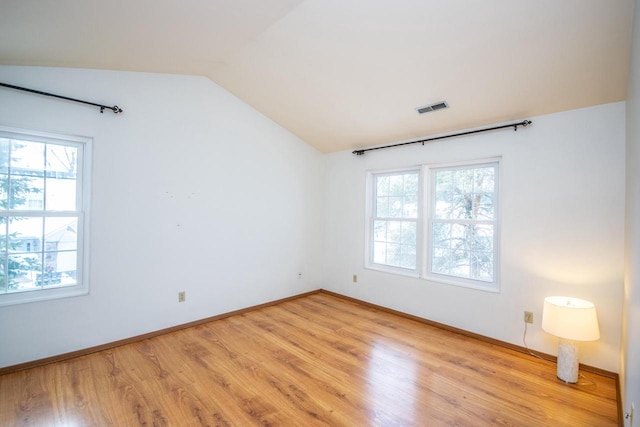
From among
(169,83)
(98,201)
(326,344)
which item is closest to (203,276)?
(98,201)

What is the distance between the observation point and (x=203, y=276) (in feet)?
11.7

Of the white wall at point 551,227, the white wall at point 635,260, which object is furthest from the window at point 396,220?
the white wall at point 635,260

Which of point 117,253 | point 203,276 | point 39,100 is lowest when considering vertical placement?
point 203,276

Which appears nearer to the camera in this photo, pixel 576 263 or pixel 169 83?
pixel 576 263

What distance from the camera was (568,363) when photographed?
94.0 inches

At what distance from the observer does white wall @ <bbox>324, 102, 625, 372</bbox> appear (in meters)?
2.48

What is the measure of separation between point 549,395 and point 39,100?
483 cm

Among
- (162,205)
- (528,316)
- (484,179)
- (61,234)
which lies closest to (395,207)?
(484,179)

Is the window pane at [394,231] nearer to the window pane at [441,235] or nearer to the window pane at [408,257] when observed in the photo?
the window pane at [408,257]

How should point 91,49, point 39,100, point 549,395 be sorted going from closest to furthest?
point 549,395
point 91,49
point 39,100

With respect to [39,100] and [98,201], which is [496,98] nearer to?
[98,201]

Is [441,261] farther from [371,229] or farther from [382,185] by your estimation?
[382,185]

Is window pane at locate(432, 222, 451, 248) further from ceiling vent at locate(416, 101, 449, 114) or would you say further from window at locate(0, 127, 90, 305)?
window at locate(0, 127, 90, 305)

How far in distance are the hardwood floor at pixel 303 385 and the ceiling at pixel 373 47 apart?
2.44 metres
